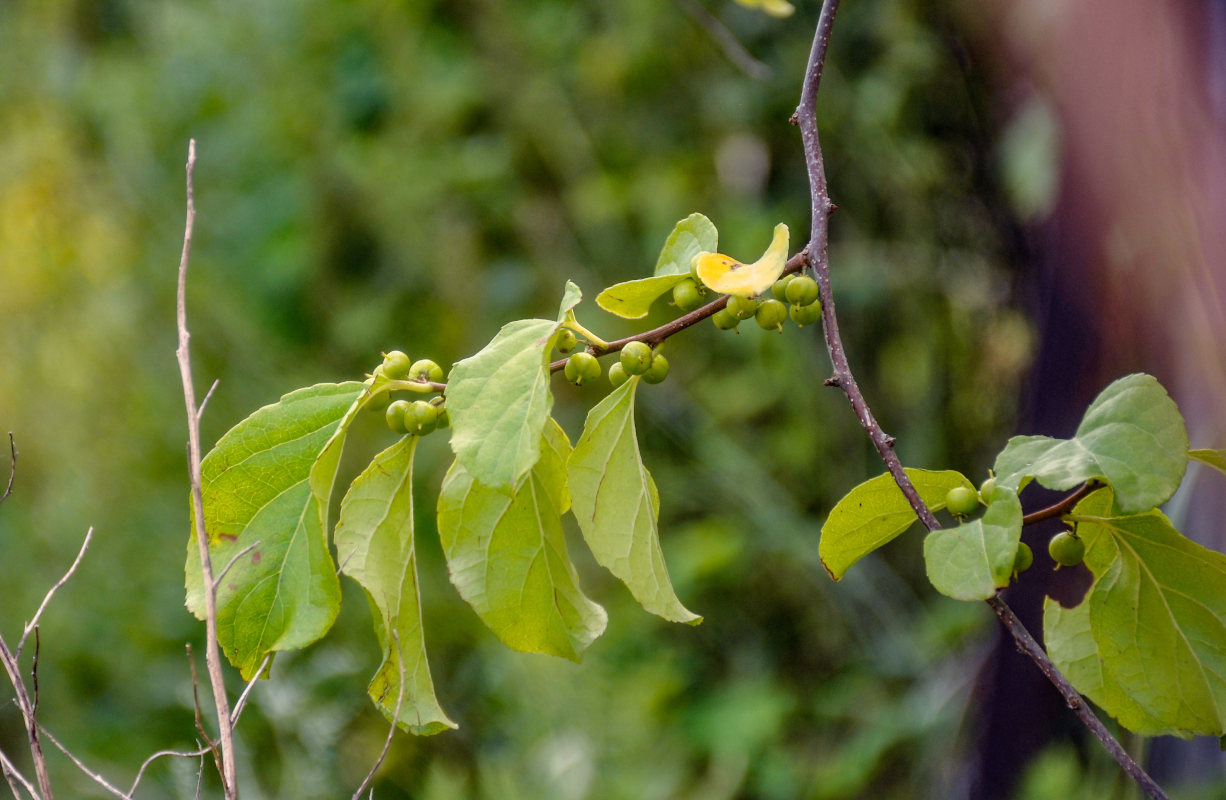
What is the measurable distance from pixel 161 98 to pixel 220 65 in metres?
0.13

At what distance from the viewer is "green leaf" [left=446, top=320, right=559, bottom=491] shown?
0.90 feet

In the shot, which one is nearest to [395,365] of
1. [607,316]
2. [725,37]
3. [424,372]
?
[424,372]

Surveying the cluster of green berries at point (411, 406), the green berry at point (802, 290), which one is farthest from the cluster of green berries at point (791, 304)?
the cluster of green berries at point (411, 406)

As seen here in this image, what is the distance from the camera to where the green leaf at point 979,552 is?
258 millimetres

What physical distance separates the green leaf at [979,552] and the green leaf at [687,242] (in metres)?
0.14

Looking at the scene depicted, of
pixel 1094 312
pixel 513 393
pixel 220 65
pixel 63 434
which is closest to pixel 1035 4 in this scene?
pixel 1094 312

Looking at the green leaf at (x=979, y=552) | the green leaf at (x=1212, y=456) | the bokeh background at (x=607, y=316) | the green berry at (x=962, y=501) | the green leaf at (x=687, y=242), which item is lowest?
the bokeh background at (x=607, y=316)

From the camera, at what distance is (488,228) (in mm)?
1490

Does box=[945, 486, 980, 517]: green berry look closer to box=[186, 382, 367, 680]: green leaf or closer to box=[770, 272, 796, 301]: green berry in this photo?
box=[770, 272, 796, 301]: green berry

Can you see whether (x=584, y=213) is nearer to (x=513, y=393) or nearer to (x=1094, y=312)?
(x=1094, y=312)

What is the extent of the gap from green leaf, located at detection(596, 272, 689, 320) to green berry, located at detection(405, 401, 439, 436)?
0.25 feet

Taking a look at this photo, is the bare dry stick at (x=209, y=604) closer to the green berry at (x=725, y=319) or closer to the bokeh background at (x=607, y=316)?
the green berry at (x=725, y=319)

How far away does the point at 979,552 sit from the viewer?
27 centimetres

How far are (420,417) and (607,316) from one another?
1.01m
